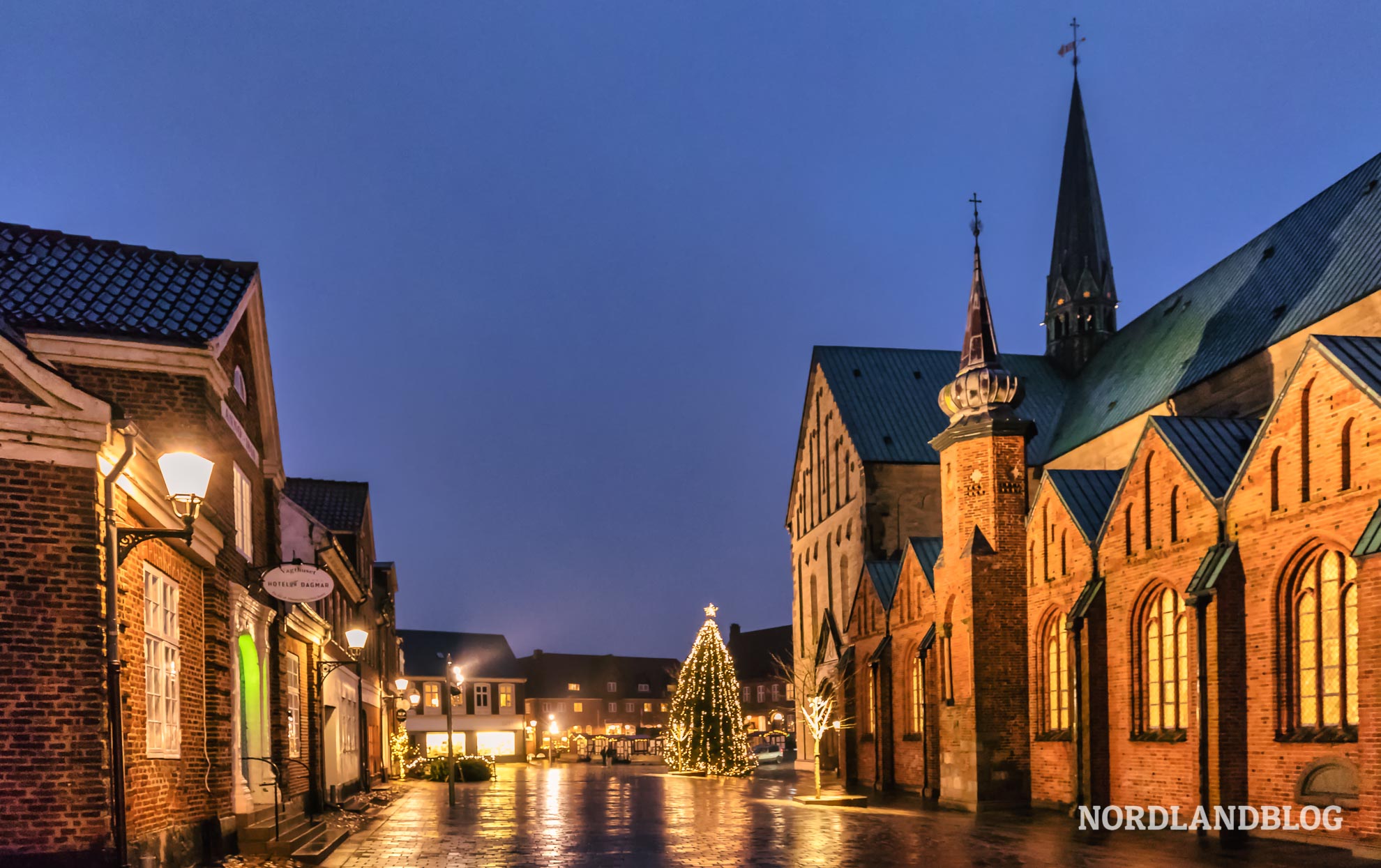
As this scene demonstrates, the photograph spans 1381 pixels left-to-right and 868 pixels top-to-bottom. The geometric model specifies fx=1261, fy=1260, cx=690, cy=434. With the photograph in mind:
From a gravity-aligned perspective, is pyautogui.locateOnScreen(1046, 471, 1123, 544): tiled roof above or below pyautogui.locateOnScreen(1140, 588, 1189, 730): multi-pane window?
above

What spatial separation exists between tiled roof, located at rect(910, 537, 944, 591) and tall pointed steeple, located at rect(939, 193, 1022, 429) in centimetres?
479

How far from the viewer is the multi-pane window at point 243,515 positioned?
19.5 m

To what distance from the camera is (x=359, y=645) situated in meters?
29.1

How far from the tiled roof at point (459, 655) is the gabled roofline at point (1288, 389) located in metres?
73.3

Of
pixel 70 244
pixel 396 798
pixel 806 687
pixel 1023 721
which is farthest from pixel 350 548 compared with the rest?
pixel 70 244

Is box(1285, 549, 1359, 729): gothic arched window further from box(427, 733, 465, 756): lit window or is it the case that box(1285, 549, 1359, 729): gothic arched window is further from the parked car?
box(427, 733, 465, 756): lit window

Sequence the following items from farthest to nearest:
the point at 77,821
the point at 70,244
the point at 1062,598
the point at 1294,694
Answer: the point at 1062,598 → the point at 1294,694 → the point at 70,244 → the point at 77,821

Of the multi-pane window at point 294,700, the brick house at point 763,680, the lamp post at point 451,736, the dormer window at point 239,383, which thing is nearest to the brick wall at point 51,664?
the dormer window at point 239,383

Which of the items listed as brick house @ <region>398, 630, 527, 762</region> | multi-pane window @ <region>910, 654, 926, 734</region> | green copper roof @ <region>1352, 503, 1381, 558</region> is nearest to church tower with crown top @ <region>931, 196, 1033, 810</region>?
multi-pane window @ <region>910, 654, 926, 734</region>

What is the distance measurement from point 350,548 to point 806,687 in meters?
18.4

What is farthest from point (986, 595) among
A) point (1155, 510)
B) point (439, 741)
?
point (439, 741)

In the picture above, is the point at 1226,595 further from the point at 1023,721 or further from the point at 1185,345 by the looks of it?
the point at 1185,345

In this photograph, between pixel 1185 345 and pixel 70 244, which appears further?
pixel 1185 345

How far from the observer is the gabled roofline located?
706 inches
